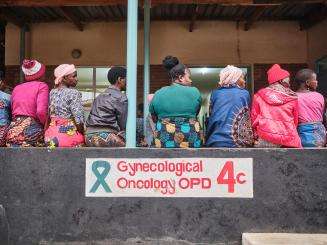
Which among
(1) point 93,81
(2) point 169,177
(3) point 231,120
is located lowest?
(2) point 169,177

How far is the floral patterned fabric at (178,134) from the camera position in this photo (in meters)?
4.53

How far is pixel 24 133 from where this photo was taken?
475cm

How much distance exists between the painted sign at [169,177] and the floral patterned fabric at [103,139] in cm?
19

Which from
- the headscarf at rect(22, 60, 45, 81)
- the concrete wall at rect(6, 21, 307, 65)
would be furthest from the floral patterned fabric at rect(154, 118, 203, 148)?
A: the concrete wall at rect(6, 21, 307, 65)

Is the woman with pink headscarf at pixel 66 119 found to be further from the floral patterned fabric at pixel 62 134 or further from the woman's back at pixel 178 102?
the woman's back at pixel 178 102

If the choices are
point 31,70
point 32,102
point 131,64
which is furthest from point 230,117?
Result: point 31,70

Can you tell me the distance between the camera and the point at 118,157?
173 inches

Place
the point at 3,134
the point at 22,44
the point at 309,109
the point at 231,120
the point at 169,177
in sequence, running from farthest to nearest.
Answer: the point at 22,44, the point at 3,134, the point at 309,109, the point at 231,120, the point at 169,177

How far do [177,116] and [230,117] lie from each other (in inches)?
20.2

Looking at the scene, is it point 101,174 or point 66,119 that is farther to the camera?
point 66,119

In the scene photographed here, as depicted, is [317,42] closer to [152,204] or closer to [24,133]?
[152,204]

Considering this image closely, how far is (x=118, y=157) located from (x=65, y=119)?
0.72m

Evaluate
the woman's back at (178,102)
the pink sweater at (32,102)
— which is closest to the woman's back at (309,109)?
the woman's back at (178,102)

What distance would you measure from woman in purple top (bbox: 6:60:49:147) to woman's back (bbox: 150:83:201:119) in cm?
119
